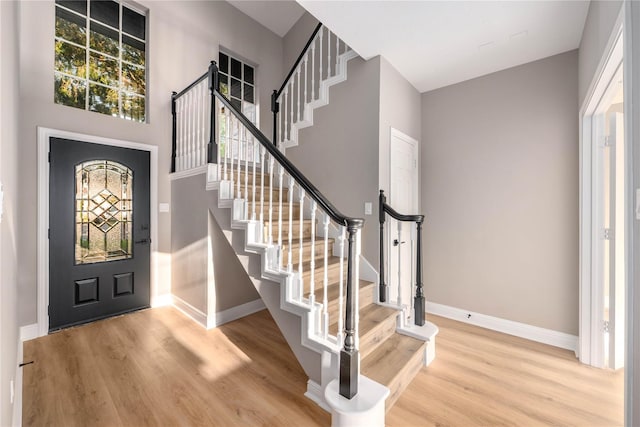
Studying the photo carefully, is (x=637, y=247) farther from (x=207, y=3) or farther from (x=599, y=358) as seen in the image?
(x=207, y=3)

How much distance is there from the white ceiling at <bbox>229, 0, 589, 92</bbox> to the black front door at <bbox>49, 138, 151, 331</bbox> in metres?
2.76

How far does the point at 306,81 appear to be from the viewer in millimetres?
3523

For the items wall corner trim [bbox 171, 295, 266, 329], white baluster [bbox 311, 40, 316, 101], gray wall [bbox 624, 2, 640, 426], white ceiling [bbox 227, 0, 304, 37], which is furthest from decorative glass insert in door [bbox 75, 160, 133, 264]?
gray wall [bbox 624, 2, 640, 426]

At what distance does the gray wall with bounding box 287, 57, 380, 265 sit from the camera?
289 cm

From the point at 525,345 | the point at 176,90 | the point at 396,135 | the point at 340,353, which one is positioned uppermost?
the point at 176,90

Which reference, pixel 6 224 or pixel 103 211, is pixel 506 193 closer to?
pixel 6 224

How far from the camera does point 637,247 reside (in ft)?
3.65

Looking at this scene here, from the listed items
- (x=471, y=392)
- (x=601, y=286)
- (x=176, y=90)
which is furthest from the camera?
(x=176, y=90)

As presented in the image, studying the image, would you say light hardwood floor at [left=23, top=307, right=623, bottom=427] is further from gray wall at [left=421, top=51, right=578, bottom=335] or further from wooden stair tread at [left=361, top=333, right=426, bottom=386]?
gray wall at [left=421, top=51, right=578, bottom=335]

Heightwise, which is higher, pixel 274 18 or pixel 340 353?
pixel 274 18

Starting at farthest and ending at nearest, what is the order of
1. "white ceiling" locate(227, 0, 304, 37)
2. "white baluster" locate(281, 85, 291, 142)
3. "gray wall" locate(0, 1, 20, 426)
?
"white ceiling" locate(227, 0, 304, 37)
"white baluster" locate(281, 85, 291, 142)
"gray wall" locate(0, 1, 20, 426)

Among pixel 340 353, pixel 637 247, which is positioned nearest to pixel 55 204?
pixel 340 353

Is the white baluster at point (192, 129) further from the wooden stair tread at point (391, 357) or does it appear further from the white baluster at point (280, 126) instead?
the wooden stair tread at point (391, 357)

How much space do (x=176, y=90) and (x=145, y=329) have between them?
3.05 m
